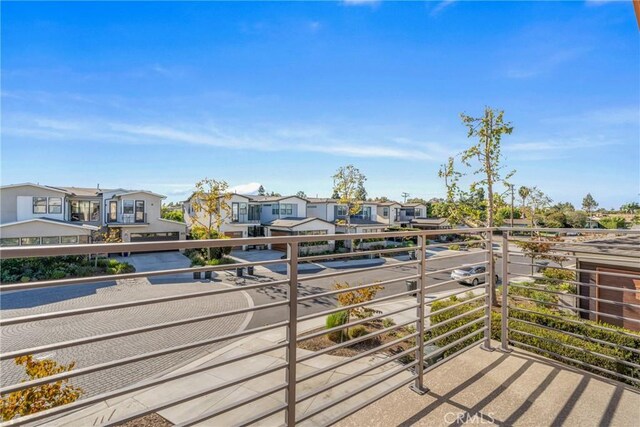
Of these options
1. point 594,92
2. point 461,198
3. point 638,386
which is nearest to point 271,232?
point 461,198

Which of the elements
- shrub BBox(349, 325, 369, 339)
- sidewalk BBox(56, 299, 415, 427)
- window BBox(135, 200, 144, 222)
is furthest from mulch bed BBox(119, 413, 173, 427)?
window BBox(135, 200, 144, 222)

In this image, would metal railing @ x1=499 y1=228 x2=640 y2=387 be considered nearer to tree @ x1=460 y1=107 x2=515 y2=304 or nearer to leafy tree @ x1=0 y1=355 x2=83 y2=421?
leafy tree @ x1=0 y1=355 x2=83 y2=421

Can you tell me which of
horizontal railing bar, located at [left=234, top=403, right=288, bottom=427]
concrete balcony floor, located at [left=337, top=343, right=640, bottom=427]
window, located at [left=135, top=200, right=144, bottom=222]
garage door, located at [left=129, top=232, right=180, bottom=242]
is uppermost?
window, located at [left=135, top=200, right=144, bottom=222]

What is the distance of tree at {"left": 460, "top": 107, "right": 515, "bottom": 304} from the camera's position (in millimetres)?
11289

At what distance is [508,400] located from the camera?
2.52m

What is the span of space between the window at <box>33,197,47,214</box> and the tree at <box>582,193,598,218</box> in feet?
200

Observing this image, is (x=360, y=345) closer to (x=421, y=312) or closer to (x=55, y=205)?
(x=421, y=312)

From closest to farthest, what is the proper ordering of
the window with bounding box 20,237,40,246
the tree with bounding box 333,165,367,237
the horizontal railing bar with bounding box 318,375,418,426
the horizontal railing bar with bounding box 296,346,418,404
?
the horizontal railing bar with bounding box 296,346,418,404, the horizontal railing bar with bounding box 318,375,418,426, the window with bounding box 20,237,40,246, the tree with bounding box 333,165,367,237

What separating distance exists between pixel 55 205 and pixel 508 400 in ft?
89.6

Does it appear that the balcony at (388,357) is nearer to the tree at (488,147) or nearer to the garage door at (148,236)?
the tree at (488,147)

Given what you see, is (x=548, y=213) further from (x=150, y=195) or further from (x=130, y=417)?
(x=130, y=417)

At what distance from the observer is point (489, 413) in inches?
93.2

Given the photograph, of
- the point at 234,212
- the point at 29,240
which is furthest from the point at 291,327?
the point at 234,212

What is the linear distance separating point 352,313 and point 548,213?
38.2 meters
